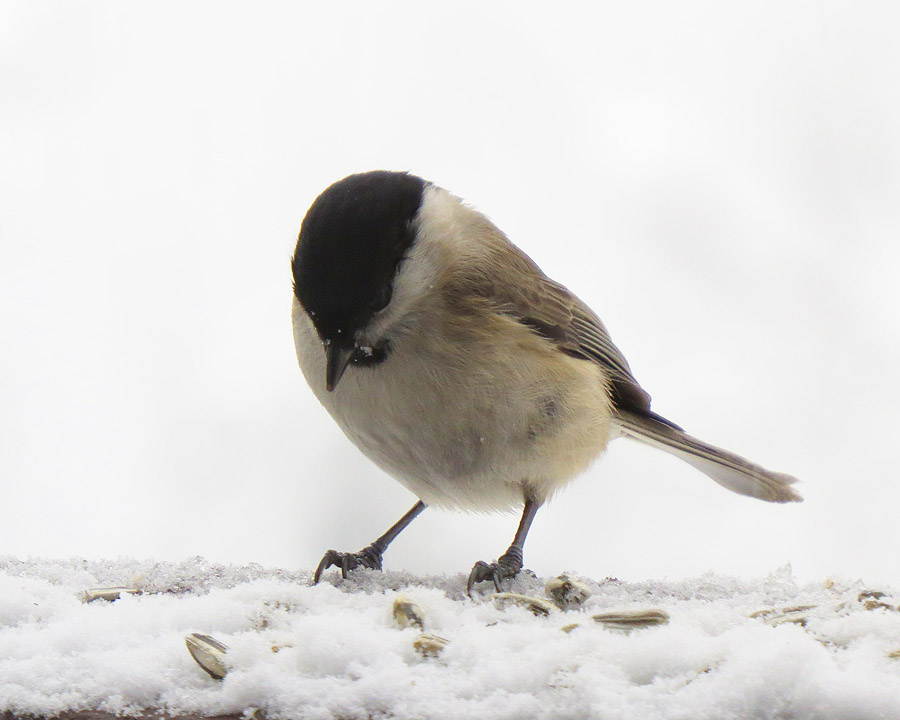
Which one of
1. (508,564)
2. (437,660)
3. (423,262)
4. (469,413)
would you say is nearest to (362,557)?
(508,564)

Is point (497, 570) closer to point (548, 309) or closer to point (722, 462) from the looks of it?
point (548, 309)

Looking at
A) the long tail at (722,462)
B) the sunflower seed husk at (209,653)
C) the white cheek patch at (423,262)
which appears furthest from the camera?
the long tail at (722,462)

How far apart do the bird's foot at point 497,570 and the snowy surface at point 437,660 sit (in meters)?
0.28

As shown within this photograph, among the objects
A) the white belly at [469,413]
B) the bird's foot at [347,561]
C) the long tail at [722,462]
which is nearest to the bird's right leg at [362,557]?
the bird's foot at [347,561]

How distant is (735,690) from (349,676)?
1.47ft

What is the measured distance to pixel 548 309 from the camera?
238cm

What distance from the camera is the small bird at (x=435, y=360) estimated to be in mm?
1886

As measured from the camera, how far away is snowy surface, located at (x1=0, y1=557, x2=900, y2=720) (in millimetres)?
1084

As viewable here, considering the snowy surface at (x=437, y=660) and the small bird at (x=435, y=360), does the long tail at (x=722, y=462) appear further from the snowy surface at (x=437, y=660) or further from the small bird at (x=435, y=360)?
the snowy surface at (x=437, y=660)

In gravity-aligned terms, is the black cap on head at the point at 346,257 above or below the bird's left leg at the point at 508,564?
above

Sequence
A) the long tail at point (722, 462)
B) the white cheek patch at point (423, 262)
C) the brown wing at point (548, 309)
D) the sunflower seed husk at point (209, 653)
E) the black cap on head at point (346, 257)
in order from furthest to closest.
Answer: the long tail at point (722, 462) < the brown wing at point (548, 309) < the white cheek patch at point (423, 262) < the black cap on head at point (346, 257) < the sunflower seed husk at point (209, 653)

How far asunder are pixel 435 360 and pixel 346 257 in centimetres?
28

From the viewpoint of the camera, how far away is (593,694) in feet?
3.65

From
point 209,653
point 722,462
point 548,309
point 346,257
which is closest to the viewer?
point 209,653
